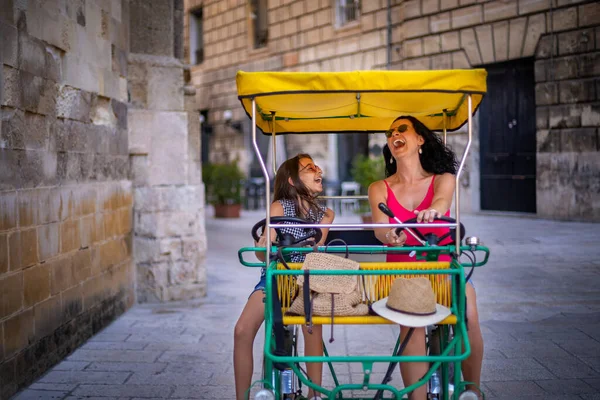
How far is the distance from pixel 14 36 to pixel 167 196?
309cm

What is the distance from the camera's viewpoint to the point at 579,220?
1413cm

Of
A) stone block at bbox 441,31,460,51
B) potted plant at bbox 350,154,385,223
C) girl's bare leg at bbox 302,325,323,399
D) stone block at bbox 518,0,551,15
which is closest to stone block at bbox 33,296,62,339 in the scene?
girl's bare leg at bbox 302,325,323,399

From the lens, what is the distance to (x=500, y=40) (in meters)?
15.6

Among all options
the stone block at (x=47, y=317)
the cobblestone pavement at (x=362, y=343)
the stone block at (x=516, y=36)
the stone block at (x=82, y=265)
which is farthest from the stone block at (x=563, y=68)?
the stone block at (x=47, y=317)

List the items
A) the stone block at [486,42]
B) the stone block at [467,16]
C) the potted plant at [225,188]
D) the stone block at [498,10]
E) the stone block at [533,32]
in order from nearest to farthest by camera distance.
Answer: the stone block at [533,32], the stone block at [498,10], the stone block at [486,42], the stone block at [467,16], the potted plant at [225,188]

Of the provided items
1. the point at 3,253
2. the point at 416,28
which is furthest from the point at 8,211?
the point at 416,28

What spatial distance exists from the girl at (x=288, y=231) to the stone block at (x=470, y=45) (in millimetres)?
12856

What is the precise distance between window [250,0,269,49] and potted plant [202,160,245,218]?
21.9ft

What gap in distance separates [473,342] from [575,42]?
11.9 meters

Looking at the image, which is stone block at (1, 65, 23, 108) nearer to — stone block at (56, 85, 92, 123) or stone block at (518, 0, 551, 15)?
stone block at (56, 85, 92, 123)

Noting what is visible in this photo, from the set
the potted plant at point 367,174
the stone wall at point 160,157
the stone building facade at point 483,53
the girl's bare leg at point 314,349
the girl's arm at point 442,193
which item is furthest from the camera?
the stone building facade at point 483,53

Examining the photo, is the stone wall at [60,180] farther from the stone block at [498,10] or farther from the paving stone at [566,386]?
the stone block at [498,10]

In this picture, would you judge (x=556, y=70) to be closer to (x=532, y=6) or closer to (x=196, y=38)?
(x=532, y=6)

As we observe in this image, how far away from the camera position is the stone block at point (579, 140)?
45.8ft
